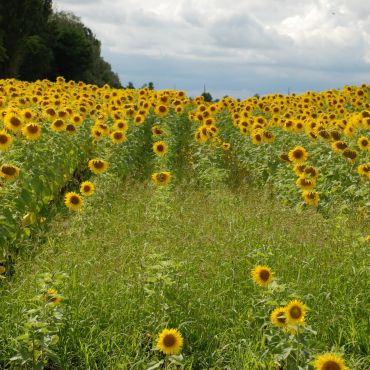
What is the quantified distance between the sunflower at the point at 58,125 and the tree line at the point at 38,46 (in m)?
26.2

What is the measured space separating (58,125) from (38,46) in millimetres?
29911

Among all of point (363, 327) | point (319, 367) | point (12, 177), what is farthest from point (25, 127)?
point (319, 367)

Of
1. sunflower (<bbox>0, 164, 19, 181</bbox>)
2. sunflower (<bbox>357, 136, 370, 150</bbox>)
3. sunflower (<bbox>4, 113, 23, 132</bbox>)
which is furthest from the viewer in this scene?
sunflower (<bbox>357, 136, 370, 150</bbox>)

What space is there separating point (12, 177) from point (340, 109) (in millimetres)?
9023

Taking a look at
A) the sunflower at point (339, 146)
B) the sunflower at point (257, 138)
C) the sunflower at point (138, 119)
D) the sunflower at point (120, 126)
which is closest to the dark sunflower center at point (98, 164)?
the sunflower at point (120, 126)

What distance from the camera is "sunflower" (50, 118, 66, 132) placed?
895 centimetres

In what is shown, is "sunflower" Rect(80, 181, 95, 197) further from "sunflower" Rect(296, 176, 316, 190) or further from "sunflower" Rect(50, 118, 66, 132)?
"sunflower" Rect(296, 176, 316, 190)

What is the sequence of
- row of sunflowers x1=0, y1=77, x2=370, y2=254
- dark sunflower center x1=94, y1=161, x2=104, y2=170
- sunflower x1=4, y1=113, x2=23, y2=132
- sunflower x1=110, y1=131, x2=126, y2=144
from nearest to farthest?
1. row of sunflowers x1=0, y1=77, x2=370, y2=254
2. sunflower x1=4, y1=113, x2=23, y2=132
3. dark sunflower center x1=94, y1=161, x2=104, y2=170
4. sunflower x1=110, y1=131, x2=126, y2=144

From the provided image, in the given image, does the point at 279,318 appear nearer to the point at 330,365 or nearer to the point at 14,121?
the point at 330,365

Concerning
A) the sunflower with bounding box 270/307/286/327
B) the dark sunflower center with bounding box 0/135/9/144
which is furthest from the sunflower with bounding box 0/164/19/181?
the sunflower with bounding box 270/307/286/327

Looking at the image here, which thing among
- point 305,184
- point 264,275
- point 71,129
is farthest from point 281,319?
point 71,129

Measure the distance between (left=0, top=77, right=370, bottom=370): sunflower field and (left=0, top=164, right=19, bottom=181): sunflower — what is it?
0.02m

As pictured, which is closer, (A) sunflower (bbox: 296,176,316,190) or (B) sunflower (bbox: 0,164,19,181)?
(B) sunflower (bbox: 0,164,19,181)

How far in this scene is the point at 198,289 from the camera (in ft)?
16.1
